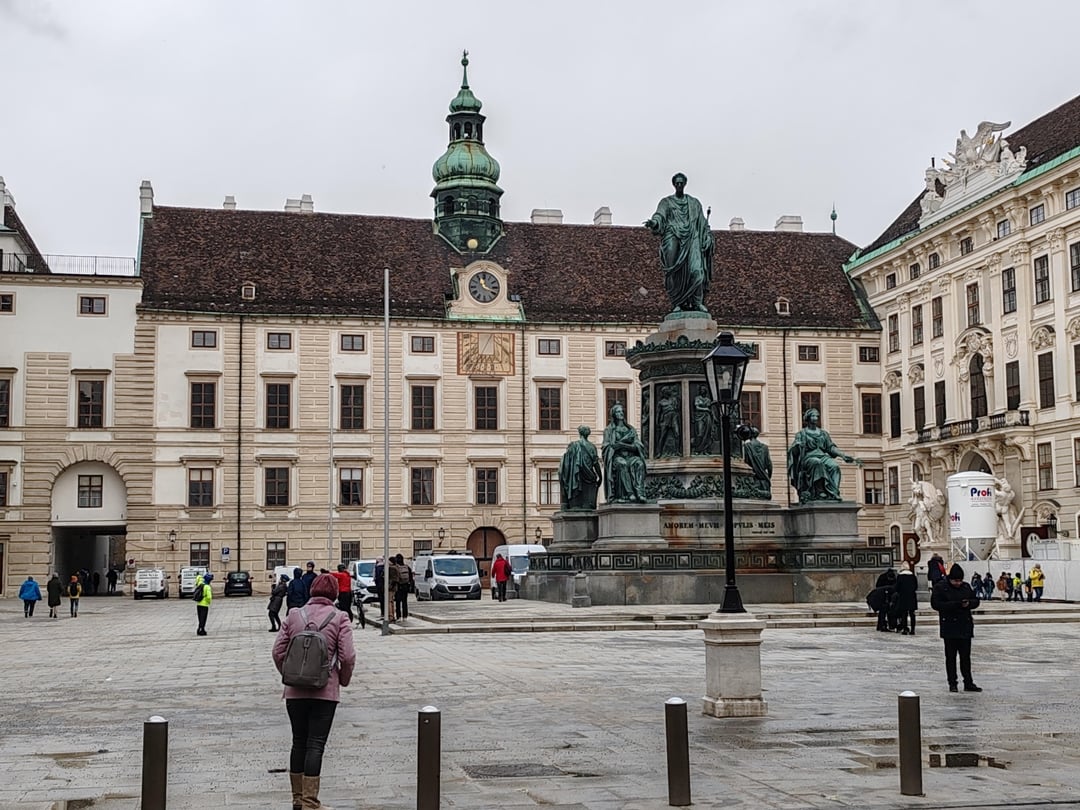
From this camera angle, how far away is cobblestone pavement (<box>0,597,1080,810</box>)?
10.3 metres

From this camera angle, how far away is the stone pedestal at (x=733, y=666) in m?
13.8

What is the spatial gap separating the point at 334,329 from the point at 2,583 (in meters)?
17.3

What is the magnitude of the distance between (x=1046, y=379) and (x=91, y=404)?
38.6 m

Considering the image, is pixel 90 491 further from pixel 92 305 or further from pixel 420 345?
pixel 420 345

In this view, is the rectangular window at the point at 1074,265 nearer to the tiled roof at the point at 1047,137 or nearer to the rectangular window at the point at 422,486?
the tiled roof at the point at 1047,137

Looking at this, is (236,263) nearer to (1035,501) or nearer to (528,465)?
(528,465)

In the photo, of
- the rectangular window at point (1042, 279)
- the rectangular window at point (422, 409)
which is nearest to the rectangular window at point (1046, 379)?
the rectangular window at point (1042, 279)

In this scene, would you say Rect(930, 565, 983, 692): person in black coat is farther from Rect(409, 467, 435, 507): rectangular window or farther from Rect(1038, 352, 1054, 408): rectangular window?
Rect(409, 467, 435, 507): rectangular window

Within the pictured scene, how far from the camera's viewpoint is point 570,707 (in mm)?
15305

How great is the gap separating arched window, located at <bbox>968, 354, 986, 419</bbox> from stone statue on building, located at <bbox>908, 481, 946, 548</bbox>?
3.62m

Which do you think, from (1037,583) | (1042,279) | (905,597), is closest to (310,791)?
(905,597)

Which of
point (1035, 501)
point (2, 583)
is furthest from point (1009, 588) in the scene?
point (2, 583)

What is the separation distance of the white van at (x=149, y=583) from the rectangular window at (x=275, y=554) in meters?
5.23

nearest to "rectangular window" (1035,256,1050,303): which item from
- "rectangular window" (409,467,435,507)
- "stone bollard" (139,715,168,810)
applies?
"rectangular window" (409,467,435,507)
